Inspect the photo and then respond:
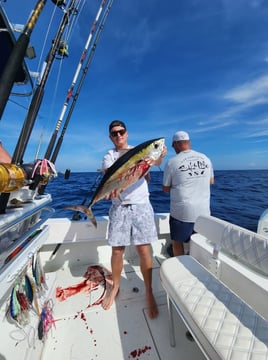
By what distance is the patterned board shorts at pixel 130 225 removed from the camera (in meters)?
1.79

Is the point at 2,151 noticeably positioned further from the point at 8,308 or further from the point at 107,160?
the point at 8,308

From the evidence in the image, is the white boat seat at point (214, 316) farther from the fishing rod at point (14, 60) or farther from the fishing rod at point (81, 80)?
the fishing rod at point (81, 80)

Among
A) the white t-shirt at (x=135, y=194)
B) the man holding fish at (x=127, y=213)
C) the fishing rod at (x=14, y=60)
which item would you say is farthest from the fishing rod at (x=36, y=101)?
the white t-shirt at (x=135, y=194)

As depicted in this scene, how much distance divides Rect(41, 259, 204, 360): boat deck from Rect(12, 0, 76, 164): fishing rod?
5.16ft

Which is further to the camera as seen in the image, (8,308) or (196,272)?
(196,272)

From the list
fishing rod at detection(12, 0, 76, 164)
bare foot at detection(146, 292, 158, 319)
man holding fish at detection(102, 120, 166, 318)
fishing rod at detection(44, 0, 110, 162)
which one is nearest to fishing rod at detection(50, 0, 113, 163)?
fishing rod at detection(44, 0, 110, 162)

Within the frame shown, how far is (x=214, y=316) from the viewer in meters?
1.13

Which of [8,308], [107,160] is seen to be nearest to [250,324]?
[8,308]

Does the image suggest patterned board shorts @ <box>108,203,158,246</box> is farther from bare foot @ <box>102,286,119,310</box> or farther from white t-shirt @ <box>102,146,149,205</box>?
bare foot @ <box>102,286,119,310</box>

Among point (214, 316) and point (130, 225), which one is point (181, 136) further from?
point (214, 316)

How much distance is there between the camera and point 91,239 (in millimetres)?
2561

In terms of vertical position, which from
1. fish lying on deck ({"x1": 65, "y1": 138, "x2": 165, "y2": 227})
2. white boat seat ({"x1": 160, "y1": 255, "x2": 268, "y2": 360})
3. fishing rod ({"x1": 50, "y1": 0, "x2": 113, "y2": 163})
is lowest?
white boat seat ({"x1": 160, "y1": 255, "x2": 268, "y2": 360})

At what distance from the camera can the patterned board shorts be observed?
5.88ft

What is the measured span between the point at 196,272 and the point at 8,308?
1.35 metres
